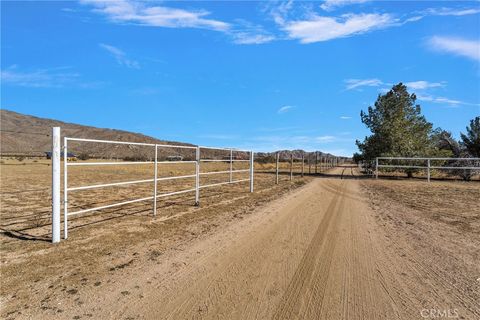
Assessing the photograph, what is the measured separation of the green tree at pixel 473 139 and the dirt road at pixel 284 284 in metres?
29.2

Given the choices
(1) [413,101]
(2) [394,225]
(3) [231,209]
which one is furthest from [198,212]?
(1) [413,101]

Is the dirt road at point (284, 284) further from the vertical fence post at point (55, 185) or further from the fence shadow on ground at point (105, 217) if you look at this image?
the fence shadow on ground at point (105, 217)

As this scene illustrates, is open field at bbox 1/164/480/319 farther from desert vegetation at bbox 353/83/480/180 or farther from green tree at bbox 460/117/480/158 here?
green tree at bbox 460/117/480/158

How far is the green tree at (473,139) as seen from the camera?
28.7 meters

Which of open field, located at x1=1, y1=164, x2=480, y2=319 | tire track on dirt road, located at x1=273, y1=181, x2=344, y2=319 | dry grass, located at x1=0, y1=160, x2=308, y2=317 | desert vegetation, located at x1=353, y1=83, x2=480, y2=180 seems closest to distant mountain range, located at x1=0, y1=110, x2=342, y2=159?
desert vegetation, located at x1=353, y1=83, x2=480, y2=180

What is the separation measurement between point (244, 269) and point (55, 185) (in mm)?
3350

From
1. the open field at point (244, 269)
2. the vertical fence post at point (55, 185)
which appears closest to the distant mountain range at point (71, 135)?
the open field at point (244, 269)

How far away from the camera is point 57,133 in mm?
5363

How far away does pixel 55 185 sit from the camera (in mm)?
5258

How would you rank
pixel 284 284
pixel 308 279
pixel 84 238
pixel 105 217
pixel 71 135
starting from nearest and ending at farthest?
pixel 284 284, pixel 308 279, pixel 84 238, pixel 105 217, pixel 71 135

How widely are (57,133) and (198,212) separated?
399cm

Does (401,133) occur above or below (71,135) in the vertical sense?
below

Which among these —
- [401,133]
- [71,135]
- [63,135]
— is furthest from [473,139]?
[71,135]

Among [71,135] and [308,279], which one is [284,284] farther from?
[71,135]
